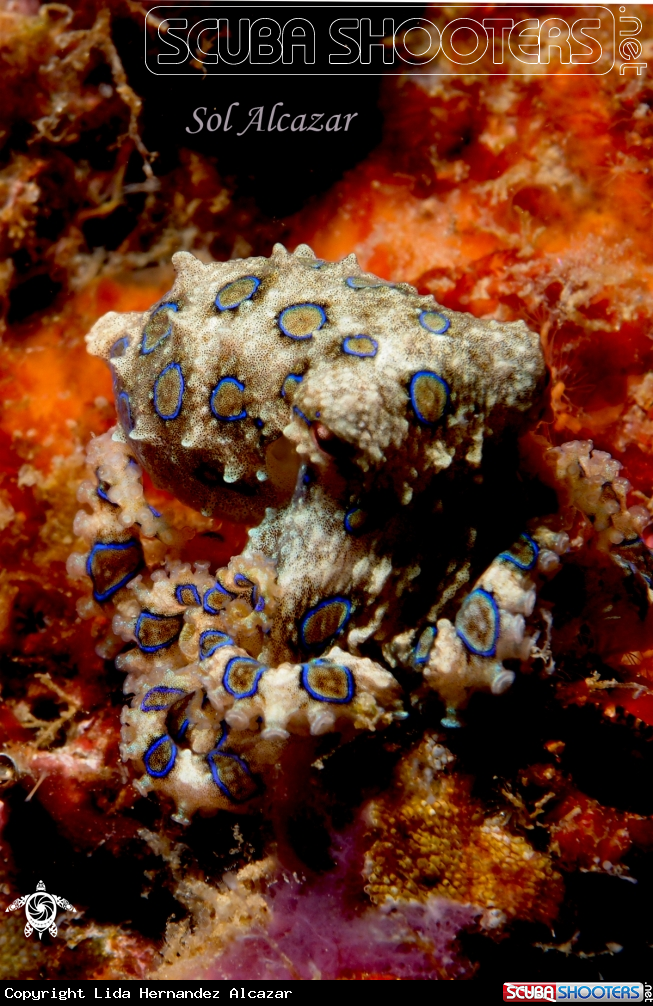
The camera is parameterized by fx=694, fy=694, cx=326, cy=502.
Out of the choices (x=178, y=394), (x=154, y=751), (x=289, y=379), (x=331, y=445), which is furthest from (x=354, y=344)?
(x=154, y=751)

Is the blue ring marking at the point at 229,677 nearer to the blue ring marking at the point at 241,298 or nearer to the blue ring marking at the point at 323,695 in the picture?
the blue ring marking at the point at 323,695

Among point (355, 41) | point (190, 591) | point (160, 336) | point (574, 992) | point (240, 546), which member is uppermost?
point (355, 41)

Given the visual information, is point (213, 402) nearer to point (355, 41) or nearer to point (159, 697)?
point (159, 697)

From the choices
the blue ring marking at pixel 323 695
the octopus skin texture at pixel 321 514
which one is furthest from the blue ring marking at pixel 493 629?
the blue ring marking at pixel 323 695

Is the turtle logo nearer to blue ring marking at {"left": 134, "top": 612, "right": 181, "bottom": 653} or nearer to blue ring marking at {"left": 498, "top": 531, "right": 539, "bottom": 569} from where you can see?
blue ring marking at {"left": 134, "top": 612, "right": 181, "bottom": 653}

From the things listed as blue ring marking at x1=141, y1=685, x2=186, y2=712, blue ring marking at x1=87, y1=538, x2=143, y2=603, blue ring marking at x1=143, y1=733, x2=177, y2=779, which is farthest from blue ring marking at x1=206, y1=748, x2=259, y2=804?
blue ring marking at x1=87, y1=538, x2=143, y2=603

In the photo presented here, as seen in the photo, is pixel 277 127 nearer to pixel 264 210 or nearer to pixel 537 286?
pixel 264 210

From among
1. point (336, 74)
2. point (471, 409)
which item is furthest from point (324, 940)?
point (336, 74)
